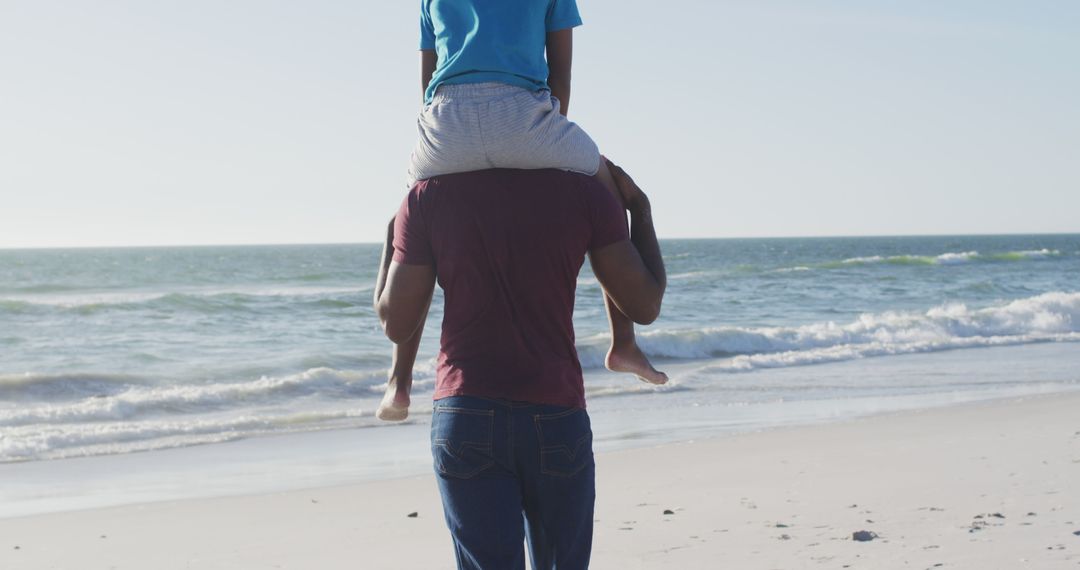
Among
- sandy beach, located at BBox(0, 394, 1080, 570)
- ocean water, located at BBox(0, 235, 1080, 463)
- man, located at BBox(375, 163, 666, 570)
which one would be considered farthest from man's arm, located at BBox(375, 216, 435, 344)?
ocean water, located at BBox(0, 235, 1080, 463)

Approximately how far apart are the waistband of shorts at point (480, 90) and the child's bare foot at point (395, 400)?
65cm

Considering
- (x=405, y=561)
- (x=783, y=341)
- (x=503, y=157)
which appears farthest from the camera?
(x=783, y=341)

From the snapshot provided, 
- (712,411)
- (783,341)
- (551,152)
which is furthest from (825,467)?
(783,341)

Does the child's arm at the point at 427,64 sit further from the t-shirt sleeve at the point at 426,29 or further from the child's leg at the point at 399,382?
the child's leg at the point at 399,382

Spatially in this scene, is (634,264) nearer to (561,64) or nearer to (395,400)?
(561,64)

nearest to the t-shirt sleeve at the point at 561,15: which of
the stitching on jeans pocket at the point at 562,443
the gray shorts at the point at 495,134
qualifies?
the gray shorts at the point at 495,134

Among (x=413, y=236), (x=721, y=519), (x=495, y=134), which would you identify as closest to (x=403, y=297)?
(x=413, y=236)

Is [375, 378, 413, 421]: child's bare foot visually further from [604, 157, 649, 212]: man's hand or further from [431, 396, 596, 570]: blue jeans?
[604, 157, 649, 212]: man's hand

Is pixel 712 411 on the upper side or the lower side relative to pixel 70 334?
upper

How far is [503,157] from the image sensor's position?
7.00 ft

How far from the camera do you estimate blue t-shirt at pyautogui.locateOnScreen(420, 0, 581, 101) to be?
221cm

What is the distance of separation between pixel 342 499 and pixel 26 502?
6.92 ft

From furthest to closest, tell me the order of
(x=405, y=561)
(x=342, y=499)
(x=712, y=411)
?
(x=712, y=411), (x=342, y=499), (x=405, y=561)

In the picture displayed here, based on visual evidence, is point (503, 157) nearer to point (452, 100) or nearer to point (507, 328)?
point (452, 100)
